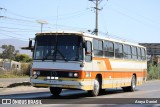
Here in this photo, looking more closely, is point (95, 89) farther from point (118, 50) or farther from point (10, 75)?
point (10, 75)

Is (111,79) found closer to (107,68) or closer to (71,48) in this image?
(107,68)

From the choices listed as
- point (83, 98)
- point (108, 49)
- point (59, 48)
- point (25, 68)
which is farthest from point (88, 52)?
point (25, 68)

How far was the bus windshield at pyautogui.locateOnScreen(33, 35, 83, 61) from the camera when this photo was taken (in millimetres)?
19828

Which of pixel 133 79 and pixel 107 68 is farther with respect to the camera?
pixel 133 79

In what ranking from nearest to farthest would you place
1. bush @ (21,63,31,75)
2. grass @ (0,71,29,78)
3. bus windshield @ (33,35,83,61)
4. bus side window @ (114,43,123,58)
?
bus windshield @ (33,35,83,61)
bus side window @ (114,43,123,58)
grass @ (0,71,29,78)
bush @ (21,63,31,75)

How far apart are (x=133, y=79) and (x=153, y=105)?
10739 millimetres

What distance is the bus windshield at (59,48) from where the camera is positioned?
1983cm

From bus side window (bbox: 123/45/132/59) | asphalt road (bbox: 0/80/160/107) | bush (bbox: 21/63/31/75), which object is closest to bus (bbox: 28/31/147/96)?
asphalt road (bbox: 0/80/160/107)

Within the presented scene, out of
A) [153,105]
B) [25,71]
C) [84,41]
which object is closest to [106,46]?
[84,41]

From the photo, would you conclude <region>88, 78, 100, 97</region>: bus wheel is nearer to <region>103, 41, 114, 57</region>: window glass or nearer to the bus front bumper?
the bus front bumper

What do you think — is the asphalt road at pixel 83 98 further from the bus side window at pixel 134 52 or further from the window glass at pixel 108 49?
the bus side window at pixel 134 52

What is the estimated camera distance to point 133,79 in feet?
94.8

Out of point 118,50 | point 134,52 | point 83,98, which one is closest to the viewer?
point 83,98

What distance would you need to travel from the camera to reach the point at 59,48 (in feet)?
65.7
